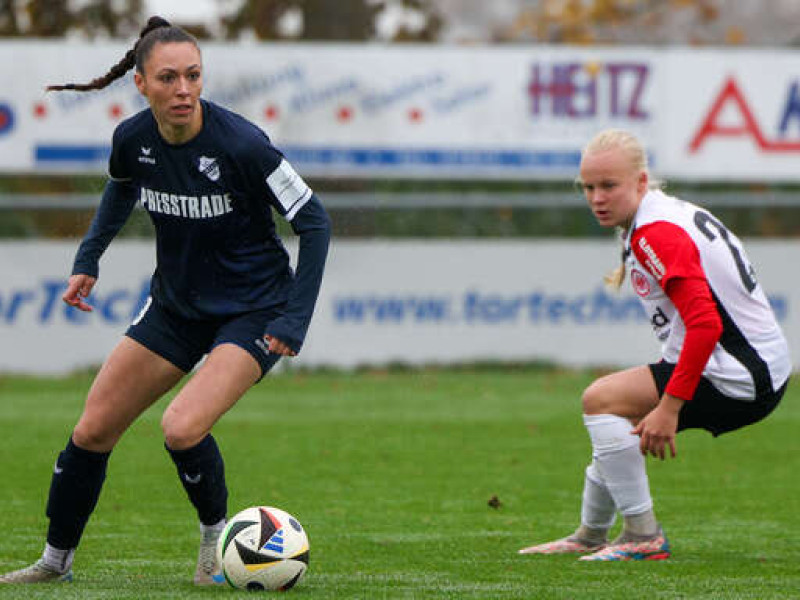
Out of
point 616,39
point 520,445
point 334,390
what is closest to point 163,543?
point 520,445

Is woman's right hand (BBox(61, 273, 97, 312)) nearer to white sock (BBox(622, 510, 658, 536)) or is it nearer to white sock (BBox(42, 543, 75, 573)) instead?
white sock (BBox(42, 543, 75, 573))

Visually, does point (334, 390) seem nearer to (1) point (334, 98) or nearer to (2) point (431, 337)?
(2) point (431, 337)

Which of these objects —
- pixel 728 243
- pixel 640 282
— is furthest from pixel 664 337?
pixel 728 243

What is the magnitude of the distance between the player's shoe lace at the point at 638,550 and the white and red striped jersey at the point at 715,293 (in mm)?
738

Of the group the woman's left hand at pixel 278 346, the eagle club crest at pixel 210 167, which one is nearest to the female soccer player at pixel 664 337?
the woman's left hand at pixel 278 346

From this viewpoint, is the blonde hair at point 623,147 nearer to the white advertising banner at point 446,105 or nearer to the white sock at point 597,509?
the white sock at point 597,509

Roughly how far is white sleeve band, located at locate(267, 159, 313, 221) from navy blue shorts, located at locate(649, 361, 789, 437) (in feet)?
5.17

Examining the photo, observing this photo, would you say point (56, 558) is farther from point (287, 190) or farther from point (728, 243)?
point (728, 243)

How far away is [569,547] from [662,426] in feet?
3.64

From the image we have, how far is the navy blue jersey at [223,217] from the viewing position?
5793 mm

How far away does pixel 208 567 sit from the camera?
19.8 feet

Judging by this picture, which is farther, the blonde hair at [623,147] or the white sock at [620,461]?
the white sock at [620,461]

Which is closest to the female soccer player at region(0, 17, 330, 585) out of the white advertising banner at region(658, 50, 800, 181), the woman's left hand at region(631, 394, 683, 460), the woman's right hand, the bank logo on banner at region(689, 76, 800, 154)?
the woman's right hand

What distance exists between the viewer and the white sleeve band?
5.79 metres
